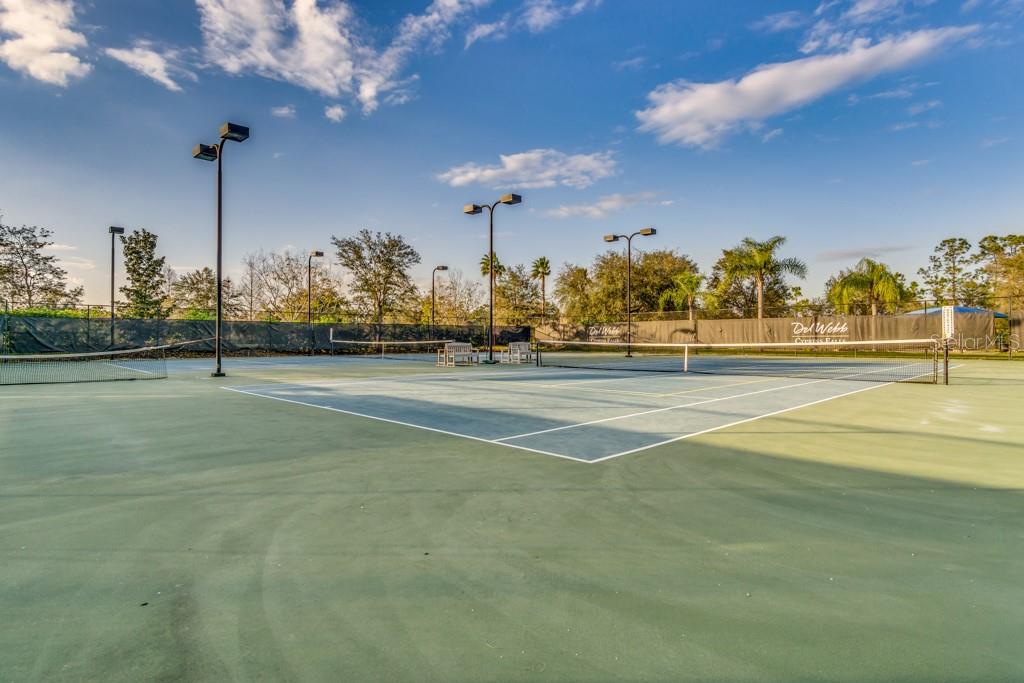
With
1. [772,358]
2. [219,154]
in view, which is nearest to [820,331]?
[772,358]

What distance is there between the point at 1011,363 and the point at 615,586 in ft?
93.1

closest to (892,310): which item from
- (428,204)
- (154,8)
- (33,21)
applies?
(428,204)

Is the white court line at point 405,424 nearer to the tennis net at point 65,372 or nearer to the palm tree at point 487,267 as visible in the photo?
the tennis net at point 65,372

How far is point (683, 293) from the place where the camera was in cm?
4006

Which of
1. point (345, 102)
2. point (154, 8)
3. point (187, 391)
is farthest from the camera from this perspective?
point (345, 102)

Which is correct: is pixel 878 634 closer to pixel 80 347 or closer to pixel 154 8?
pixel 154 8

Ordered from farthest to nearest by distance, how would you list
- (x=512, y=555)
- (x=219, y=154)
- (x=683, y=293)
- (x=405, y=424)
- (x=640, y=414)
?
(x=683, y=293)
(x=219, y=154)
(x=640, y=414)
(x=405, y=424)
(x=512, y=555)

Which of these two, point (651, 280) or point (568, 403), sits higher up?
point (651, 280)

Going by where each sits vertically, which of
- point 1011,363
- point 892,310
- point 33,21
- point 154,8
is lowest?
point 1011,363

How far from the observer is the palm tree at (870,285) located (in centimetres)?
3228

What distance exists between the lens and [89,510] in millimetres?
3537

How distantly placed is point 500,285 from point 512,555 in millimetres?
48832

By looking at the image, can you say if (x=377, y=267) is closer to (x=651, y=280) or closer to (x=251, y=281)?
(x=251, y=281)

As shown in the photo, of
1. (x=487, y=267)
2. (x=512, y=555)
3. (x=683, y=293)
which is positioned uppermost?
(x=487, y=267)
